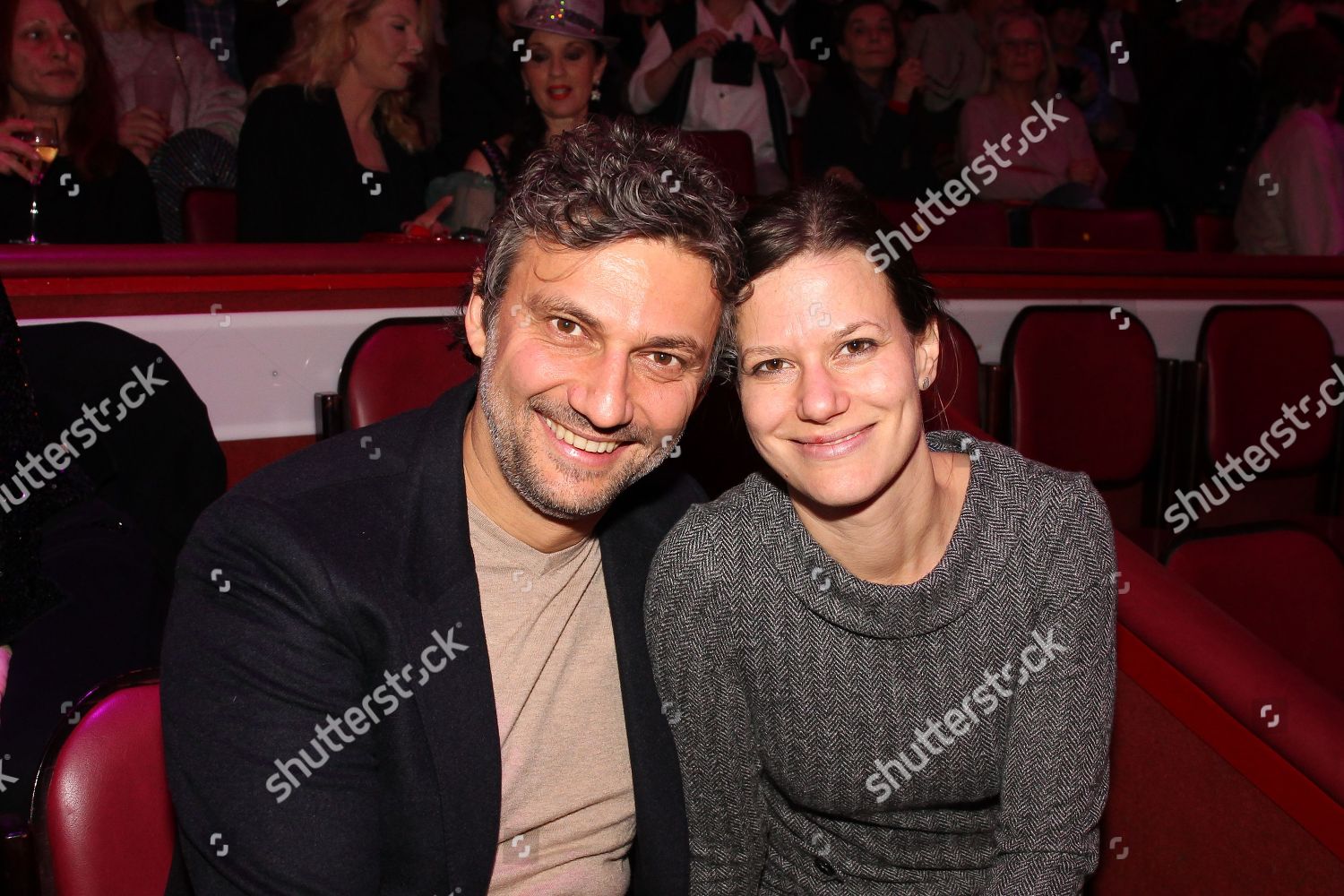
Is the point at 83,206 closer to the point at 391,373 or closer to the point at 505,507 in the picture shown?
the point at 391,373

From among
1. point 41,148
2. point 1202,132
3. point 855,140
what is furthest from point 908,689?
point 1202,132

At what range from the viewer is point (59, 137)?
2529 millimetres

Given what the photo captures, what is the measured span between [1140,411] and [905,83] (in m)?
1.92

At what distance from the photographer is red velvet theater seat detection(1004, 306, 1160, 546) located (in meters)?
2.88

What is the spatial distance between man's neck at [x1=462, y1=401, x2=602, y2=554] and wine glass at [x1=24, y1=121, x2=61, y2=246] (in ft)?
4.63

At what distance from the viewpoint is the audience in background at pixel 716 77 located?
159 inches

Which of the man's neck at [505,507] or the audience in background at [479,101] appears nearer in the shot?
the man's neck at [505,507]

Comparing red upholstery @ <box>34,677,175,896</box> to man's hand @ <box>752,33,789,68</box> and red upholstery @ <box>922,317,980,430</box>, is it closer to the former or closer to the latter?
red upholstery @ <box>922,317,980,430</box>

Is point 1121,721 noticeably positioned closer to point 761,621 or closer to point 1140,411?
point 761,621

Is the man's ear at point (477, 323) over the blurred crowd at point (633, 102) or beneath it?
beneath

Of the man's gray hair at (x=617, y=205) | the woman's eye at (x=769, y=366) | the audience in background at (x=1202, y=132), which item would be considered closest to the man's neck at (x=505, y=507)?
the man's gray hair at (x=617, y=205)

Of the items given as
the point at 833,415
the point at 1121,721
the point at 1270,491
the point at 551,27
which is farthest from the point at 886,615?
the point at 1270,491
